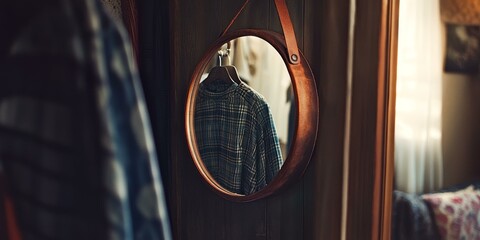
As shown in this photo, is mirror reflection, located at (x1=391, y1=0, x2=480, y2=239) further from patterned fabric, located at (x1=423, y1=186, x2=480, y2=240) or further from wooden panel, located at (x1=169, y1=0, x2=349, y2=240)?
wooden panel, located at (x1=169, y1=0, x2=349, y2=240)

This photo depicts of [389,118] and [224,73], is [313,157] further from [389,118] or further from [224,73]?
[224,73]

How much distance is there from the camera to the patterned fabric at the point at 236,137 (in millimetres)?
1178

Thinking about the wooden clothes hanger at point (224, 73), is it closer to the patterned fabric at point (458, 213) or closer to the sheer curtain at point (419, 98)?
the sheer curtain at point (419, 98)

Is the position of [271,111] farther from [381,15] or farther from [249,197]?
[381,15]

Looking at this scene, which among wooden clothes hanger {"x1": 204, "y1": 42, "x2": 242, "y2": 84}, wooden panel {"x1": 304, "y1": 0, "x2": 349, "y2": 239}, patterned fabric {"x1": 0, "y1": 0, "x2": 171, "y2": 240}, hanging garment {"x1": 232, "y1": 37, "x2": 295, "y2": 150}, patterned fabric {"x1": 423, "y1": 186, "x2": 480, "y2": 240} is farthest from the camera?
wooden clothes hanger {"x1": 204, "y1": 42, "x2": 242, "y2": 84}

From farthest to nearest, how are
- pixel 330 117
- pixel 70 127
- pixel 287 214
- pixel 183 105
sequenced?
pixel 183 105 < pixel 287 214 < pixel 330 117 < pixel 70 127

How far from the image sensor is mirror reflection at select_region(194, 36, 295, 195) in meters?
1.14

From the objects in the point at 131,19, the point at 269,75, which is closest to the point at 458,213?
the point at 269,75

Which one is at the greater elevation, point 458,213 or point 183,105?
point 183,105

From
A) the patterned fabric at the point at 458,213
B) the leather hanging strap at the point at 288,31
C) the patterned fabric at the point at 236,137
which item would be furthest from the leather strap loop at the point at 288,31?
the patterned fabric at the point at 458,213

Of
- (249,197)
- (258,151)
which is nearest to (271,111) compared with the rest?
(258,151)

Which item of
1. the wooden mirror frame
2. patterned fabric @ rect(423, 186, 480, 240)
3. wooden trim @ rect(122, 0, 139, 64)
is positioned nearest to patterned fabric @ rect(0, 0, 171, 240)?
the wooden mirror frame

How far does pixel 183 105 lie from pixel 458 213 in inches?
34.6

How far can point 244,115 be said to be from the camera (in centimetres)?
123
